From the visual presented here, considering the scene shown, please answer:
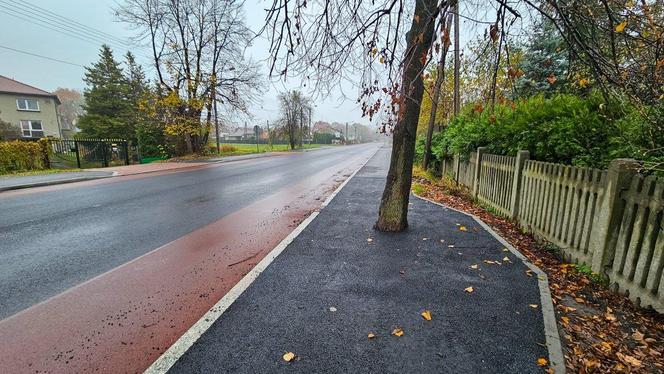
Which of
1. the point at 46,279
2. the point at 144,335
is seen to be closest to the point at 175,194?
the point at 46,279

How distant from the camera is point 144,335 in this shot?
8.67 feet

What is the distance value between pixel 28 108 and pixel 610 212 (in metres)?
49.8

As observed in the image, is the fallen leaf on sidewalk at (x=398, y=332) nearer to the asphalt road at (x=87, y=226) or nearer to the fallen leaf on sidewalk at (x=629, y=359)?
the fallen leaf on sidewalk at (x=629, y=359)

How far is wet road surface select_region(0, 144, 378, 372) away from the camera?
2.53m

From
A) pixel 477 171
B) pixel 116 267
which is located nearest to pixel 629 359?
pixel 116 267

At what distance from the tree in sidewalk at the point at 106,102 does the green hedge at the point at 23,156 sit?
15079 millimetres

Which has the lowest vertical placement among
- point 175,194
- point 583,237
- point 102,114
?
point 175,194

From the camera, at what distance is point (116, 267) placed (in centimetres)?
407

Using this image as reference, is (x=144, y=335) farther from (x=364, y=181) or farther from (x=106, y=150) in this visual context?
(x=106, y=150)

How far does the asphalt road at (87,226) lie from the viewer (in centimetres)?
377

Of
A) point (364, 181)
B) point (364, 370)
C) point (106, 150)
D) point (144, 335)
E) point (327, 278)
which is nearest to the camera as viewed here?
point (364, 370)

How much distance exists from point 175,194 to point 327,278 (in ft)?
24.6

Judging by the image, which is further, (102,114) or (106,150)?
(102,114)

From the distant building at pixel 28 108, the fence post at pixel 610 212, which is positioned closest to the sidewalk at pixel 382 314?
the fence post at pixel 610 212
